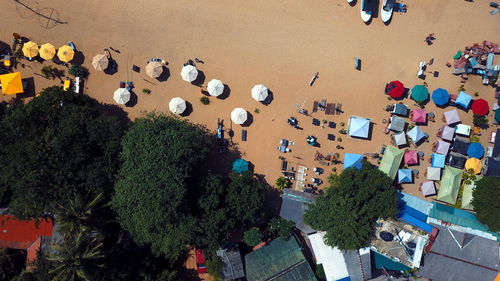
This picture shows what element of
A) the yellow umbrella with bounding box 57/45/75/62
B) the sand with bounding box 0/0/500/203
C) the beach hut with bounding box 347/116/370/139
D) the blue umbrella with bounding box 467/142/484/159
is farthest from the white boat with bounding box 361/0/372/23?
the yellow umbrella with bounding box 57/45/75/62

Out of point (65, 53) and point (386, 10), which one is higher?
point (386, 10)

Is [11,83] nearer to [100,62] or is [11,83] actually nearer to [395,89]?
[100,62]

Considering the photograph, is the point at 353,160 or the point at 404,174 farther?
the point at 404,174

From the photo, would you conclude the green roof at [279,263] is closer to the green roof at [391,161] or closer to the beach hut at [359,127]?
the green roof at [391,161]

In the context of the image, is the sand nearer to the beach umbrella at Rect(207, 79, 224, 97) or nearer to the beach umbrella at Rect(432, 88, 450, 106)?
the beach umbrella at Rect(432, 88, 450, 106)

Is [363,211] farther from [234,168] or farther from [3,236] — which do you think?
[3,236]

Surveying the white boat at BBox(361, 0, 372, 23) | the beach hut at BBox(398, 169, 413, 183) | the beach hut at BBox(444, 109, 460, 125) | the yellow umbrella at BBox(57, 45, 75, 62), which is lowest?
the beach hut at BBox(398, 169, 413, 183)

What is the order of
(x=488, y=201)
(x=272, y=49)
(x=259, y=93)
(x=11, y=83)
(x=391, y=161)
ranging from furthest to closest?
1. (x=272, y=49)
2. (x=391, y=161)
3. (x=259, y=93)
4. (x=488, y=201)
5. (x=11, y=83)

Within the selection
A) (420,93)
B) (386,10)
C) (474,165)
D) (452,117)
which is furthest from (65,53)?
(474,165)

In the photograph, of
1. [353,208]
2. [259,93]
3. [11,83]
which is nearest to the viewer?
[353,208]
